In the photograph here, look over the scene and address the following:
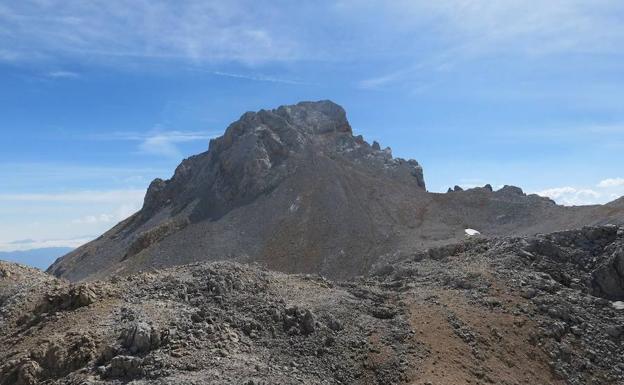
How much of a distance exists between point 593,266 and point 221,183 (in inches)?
2253

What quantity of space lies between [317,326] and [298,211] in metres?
48.8

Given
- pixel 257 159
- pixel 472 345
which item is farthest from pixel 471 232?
pixel 472 345

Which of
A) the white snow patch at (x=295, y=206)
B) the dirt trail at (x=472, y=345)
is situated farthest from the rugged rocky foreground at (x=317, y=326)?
the white snow patch at (x=295, y=206)

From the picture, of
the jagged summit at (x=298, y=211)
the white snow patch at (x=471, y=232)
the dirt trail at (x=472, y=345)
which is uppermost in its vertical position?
the jagged summit at (x=298, y=211)

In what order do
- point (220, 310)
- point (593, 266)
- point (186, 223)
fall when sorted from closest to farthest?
point (220, 310) < point (593, 266) < point (186, 223)

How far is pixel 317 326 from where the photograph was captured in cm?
2106

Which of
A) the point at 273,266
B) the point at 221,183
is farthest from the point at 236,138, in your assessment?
the point at 273,266

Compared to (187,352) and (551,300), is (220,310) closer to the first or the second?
(187,352)

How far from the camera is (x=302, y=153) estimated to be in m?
81.6

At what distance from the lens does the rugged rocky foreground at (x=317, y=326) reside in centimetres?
1792

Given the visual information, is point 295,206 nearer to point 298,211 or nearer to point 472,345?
point 298,211

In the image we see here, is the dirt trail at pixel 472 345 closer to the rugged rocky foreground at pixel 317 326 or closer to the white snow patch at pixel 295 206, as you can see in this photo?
the rugged rocky foreground at pixel 317 326

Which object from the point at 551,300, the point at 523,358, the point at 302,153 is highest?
the point at 302,153

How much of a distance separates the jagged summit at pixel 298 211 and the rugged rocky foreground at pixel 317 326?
98.5 ft
